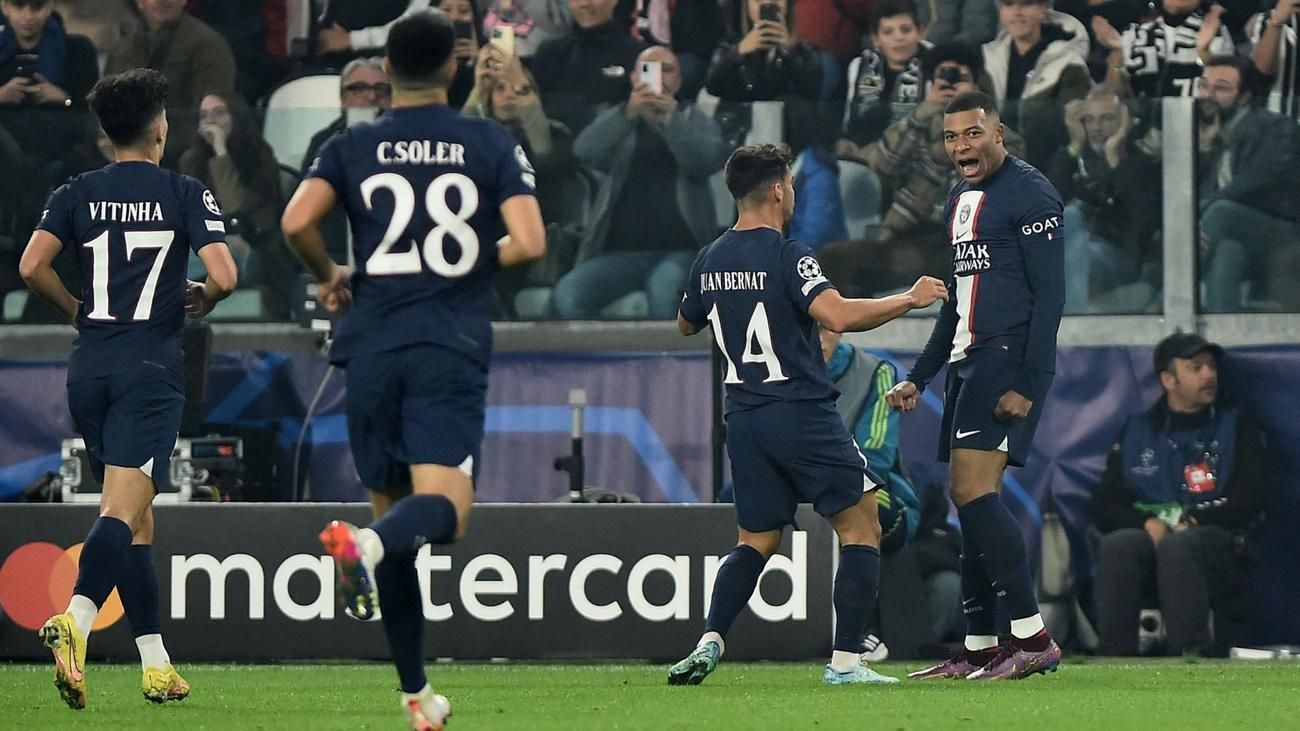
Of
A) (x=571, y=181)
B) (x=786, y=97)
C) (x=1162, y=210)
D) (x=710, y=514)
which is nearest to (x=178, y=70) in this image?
(x=571, y=181)

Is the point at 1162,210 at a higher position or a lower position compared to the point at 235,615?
higher

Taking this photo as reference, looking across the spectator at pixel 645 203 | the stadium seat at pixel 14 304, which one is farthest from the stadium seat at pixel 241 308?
the spectator at pixel 645 203

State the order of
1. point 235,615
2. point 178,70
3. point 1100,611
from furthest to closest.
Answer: point 178,70
point 1100,611
point 235,615

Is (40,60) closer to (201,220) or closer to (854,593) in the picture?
(201,220)

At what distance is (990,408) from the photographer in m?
7.48

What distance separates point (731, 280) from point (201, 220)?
1.83 m

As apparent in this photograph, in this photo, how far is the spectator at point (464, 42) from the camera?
12.0 metres

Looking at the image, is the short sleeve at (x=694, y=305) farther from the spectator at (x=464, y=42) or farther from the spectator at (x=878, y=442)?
the spectator at (x=464, y=42)

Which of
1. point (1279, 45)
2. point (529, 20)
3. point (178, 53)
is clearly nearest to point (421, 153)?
point (178, 53)

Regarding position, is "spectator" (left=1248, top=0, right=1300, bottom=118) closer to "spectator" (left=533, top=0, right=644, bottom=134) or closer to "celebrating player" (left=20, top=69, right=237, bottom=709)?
"spectator" (left=533, top=0, right=644, bottom=134)

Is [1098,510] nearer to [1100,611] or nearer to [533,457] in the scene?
[1100,611]

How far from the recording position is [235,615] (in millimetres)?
8977

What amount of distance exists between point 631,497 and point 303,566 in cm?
202

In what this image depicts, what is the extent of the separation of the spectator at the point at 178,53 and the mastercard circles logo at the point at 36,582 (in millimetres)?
3690
